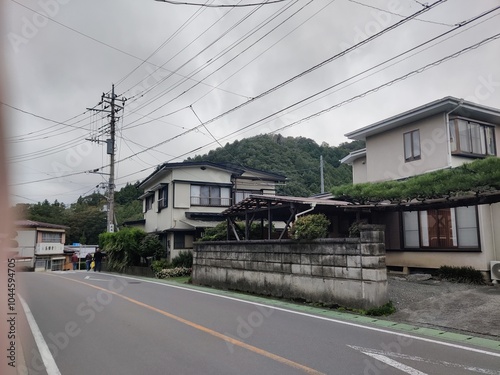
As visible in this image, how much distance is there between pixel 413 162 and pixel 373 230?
838 cm

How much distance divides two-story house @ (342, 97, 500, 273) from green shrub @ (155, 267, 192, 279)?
11067 millimetres

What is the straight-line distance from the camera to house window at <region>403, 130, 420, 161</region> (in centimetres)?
1605

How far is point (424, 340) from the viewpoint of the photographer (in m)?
6.70

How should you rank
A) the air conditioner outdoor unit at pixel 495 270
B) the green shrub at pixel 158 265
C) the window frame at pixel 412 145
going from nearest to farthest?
the air conditioner outdoor unit at pixel 495 270, the window frame at pixel 412 145, the green shrub at pixel 158 265

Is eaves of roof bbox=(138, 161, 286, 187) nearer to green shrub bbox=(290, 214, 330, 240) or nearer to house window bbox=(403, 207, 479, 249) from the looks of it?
house window bbox=(403, 207, 479, 249)

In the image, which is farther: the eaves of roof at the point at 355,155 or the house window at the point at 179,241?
the house window at the point at 179,241

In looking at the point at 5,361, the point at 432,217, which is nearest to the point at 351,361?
the point at 5,361

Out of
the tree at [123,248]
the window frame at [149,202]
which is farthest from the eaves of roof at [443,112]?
the window frame at [149,202]

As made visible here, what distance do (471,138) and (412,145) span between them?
233cm

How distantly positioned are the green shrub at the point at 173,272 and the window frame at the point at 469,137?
14922 mm

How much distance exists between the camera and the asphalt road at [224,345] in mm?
5203

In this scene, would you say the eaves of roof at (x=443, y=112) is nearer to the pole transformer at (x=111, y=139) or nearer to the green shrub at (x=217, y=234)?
the green shrub at (x=217, y=234)

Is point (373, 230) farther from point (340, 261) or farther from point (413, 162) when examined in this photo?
point (413, 162)

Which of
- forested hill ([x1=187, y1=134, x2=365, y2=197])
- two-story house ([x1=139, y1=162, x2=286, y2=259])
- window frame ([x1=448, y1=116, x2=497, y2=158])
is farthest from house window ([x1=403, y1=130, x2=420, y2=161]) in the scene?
forested hill ([x1=187, y1=134, x2=365, y2=197])
